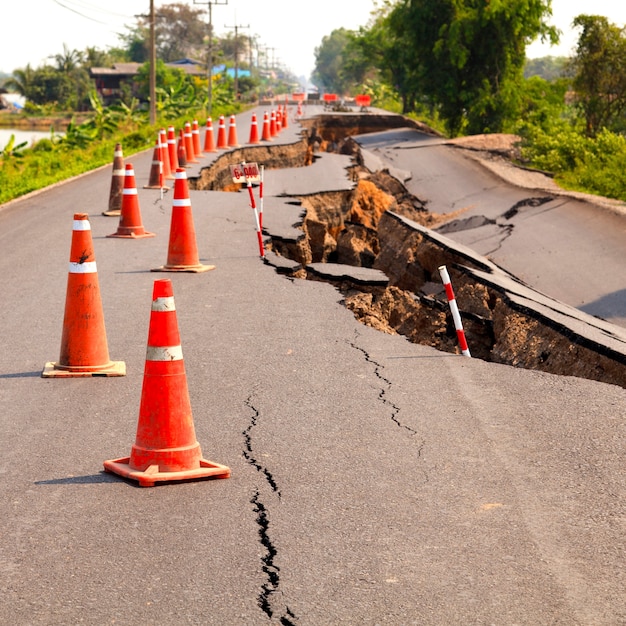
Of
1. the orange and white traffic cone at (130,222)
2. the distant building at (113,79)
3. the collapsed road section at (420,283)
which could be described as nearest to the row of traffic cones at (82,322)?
the collapsed road section at (420,283)

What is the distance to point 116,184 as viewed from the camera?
1573cm

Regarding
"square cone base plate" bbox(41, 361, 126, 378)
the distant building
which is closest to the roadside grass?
"square cone base plate" bbox(41, 361, 126, 378)

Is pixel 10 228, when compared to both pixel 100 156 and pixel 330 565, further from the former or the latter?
pixel 100 156

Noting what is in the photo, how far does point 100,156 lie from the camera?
97.1 ft

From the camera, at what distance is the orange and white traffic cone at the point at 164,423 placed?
196 inches

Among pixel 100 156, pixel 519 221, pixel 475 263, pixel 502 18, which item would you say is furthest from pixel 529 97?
pixel 475 263

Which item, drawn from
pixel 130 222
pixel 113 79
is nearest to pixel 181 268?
pixel 130 222

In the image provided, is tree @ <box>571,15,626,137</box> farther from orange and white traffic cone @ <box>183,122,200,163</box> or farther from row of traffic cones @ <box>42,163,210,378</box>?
row of traffic cones @ <box>42,163,210,378</box>

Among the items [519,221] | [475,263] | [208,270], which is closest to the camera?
[208,270]

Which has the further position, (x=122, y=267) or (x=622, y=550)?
(x=122, y=267)

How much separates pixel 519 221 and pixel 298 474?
637 inches

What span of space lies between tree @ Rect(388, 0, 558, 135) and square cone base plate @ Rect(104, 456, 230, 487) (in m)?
35.7

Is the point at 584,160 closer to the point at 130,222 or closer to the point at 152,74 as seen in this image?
the point at 130,222

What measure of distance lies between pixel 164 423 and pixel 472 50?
37.4m
